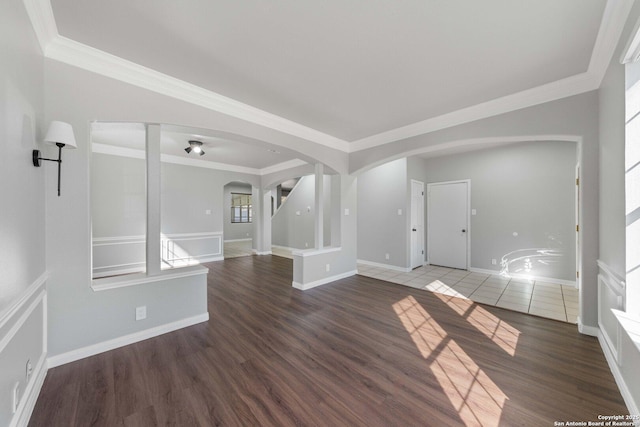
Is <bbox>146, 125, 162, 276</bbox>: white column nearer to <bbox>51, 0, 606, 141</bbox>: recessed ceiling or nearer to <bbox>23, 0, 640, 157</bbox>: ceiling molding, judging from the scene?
<bbox>23, 0, 640, 157</bbox>: ceiling molding

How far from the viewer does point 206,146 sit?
5117 millimetres

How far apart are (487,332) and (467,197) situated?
363 cm

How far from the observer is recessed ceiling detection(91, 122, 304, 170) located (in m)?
4.18

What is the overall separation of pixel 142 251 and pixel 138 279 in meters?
3.84

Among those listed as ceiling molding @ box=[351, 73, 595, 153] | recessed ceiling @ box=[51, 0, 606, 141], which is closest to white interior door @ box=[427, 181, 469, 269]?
ceiling molding @ box=[351, 73, 595, 153]

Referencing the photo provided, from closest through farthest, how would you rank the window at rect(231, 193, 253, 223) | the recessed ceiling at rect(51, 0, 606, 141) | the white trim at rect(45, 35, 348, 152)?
the recessed ceiling at rect(51, 0, 606, 141)
the white trim at rect(45, 35, 348, 152)
the window at rect(231, 193, 253, 223)

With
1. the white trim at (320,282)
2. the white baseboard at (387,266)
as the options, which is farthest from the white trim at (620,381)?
the white trim at (320,282)

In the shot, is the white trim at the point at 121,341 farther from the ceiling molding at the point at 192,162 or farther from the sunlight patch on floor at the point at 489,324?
the ceiling molding at the point at 192,162

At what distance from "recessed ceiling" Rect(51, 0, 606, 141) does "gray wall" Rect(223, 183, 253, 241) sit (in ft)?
26.9

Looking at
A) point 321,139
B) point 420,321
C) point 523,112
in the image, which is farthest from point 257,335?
point 523,112

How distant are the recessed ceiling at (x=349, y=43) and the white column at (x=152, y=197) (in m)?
0.72

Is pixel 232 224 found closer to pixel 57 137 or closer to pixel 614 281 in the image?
pixel 57 137

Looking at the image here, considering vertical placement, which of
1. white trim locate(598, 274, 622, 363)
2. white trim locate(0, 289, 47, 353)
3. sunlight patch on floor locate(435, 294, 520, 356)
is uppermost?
white trim locate(0, 289, 47, 353)

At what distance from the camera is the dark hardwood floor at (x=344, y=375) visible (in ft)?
5.17
